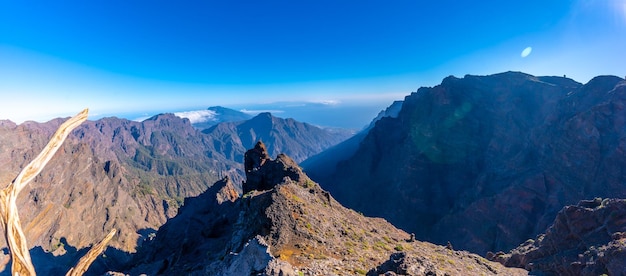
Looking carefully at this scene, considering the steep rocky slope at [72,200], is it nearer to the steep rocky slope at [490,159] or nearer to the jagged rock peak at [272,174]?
the jagged rock peak at [272,174]

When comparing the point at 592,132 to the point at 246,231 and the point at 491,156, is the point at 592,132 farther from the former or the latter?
the point at 246,231

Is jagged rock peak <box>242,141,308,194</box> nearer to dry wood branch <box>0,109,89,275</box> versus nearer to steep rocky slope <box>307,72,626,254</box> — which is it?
dry wood branch <box>0,109,89,275</box>

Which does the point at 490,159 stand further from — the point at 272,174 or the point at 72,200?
the point at 72,200

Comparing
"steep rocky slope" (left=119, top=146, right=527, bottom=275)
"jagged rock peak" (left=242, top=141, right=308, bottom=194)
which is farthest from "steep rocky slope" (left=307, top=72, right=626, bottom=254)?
"jagged rock peak" (left=242, top=141, right=308, bottom=194)

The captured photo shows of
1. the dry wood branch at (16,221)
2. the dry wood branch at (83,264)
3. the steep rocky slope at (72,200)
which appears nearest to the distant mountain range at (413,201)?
the steep rocky slope at (72,200)

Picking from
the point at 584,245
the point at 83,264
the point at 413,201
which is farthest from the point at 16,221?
the point at 413,201

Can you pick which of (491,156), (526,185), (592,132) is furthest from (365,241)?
(491,156)
